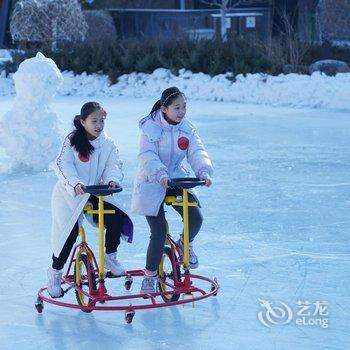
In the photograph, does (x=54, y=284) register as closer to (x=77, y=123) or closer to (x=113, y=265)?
(x=113, y=265)

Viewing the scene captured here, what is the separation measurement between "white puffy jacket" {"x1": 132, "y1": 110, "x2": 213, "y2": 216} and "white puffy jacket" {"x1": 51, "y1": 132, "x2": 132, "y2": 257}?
0.14 meters

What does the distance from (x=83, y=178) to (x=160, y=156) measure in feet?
1.37

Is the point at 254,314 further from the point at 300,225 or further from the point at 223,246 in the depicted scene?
the point at 300,225

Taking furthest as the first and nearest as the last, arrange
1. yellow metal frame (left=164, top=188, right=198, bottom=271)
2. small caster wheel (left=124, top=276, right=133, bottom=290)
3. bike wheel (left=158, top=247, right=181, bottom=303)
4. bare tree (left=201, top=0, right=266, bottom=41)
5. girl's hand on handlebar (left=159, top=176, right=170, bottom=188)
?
bare tree (left=201, top=0, right=266, bottom=41) → small caster wheel (left=124, top=276, right=133, bottom=290) → bike wheel (left=158, top=247, right=181, bottom=303) → yellow metal frame (left=164, top=188, right=198, bottom=271) → girl's hand on handlebar (left=159, top=176, right=170, bottom=188)

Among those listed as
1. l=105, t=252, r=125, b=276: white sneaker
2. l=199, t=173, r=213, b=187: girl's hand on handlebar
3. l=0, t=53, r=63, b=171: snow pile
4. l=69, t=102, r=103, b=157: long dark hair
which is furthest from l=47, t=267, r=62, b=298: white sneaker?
l=0, t=53, r=63, b=171: snow pile

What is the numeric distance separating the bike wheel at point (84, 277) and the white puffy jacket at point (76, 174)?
120 millimetres

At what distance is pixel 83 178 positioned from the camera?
561 centimetres

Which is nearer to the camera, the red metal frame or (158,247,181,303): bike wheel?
the red metal frame

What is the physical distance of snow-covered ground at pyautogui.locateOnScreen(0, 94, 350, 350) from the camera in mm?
5156

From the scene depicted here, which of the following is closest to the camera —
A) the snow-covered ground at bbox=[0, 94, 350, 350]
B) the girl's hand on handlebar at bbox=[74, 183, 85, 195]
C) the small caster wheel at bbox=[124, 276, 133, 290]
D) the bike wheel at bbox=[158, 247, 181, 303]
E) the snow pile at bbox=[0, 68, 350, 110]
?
the snow-covered ground at bbox=[0, 94, 350, 350]

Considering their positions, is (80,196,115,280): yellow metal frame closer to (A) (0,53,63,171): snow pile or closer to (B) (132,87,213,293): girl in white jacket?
(B) (132,87,213,293): girl in white jacket

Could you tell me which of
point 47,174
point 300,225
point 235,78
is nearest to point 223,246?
point 300,225

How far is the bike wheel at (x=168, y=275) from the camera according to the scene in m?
5.63

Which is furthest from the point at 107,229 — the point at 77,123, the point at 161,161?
the point at 77,123
